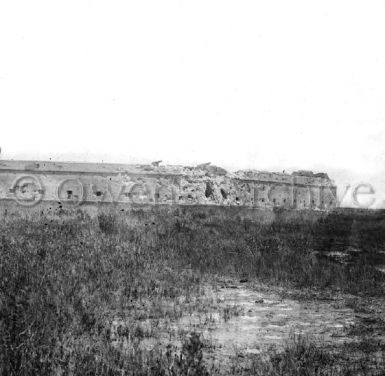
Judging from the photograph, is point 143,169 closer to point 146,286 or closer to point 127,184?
point 127,184

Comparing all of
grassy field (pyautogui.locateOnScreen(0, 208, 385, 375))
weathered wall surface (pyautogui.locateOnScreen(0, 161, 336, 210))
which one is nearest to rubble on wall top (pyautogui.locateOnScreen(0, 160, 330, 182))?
weathered wall surface (pyautogui.locateOnScreen(0, 161, 336, 210))

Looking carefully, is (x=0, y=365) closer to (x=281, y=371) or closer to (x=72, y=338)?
(x=72, y=338)

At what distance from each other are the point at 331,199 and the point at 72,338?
40856mm

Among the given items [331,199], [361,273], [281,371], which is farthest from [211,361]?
[331,199]

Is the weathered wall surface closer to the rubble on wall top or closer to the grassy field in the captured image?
the rubble on wall top

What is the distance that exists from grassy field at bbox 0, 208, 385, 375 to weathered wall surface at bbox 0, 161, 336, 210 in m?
15.7

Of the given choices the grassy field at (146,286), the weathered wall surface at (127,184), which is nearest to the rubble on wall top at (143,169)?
the weathered wall surface at (127,184)

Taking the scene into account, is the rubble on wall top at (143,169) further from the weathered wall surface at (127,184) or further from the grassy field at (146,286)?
the grassy field at (146,286)

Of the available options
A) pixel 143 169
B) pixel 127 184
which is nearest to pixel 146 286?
pixel 127 184

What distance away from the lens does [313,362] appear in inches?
150

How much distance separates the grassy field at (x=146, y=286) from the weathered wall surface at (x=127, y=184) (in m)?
15.7

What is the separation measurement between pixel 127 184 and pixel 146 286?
22.8m

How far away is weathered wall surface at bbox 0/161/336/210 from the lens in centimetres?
2786

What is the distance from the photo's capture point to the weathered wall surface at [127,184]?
27.9m
